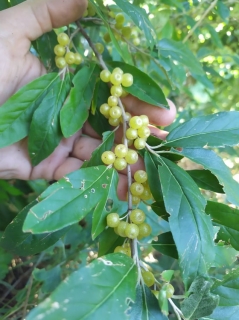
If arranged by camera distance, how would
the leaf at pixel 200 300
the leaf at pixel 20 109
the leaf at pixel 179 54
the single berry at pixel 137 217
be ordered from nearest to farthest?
the leaf at pixel 200 300 < the single berry at pixel 137 217 < the leaf at pixel 20 109 < the leaf at pixel 179 54

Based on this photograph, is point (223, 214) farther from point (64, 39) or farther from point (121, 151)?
point (64, 39)

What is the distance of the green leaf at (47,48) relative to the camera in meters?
0.97

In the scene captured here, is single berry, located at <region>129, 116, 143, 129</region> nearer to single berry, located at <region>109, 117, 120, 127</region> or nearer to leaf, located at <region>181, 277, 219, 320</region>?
single berry, located at <region>109, 117, 120, 127</region>

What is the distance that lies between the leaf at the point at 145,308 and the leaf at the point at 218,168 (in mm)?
236

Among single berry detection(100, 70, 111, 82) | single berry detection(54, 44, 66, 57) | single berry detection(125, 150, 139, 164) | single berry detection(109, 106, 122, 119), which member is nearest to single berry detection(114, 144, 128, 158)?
single berry detection(125, 150, 139, 164)

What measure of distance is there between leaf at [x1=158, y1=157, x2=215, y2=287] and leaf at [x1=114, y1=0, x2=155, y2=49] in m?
0.36

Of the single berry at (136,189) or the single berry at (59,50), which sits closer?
the single berry at (136,189)

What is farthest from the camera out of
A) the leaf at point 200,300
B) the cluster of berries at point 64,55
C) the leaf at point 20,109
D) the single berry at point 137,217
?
the cluster of berries at point 64,55

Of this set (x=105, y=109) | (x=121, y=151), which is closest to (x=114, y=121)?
(x=105, y=109)

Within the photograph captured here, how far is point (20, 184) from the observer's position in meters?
1.34

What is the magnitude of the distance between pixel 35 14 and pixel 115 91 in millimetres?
301

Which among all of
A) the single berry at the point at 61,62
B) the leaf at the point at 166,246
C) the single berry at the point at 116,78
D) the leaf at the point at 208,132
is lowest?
the leaf at the point at 166,246

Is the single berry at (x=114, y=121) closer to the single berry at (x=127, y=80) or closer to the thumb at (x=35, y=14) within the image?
the single berry at (x=127, y=80)

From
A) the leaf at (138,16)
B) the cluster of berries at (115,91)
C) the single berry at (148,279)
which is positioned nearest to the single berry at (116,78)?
the cluster of berries at (115,91)
